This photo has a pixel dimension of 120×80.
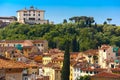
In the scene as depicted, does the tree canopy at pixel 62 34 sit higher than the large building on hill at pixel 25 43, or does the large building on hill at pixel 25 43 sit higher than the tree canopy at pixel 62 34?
the tree canopy at pixel 62 34

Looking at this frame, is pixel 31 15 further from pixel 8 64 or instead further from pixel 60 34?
pixel 8 64

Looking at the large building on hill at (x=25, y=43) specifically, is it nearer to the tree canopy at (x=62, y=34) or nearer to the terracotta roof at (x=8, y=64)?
the tree canopy at (x=62, y=34)

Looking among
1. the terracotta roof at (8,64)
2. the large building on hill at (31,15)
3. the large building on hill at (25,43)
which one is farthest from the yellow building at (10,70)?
the large building on hill at (31,15)

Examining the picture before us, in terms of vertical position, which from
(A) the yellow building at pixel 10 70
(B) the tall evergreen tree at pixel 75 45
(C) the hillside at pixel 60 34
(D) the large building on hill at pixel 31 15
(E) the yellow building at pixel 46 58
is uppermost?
(D) the large building on hill at pixel 31 15

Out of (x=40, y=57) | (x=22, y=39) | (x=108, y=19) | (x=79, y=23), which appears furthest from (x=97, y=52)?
(x=108, y=19)

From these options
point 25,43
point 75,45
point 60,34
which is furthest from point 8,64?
point 60,34

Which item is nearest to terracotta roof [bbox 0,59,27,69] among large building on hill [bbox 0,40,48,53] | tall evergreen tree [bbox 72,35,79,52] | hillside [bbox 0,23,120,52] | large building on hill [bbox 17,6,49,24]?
tall evergreen tree [bbox 72,35,79,52]

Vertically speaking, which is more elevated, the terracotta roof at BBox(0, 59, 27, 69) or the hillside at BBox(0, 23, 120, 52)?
the hillside at BBox(0, 23, 120, 52)

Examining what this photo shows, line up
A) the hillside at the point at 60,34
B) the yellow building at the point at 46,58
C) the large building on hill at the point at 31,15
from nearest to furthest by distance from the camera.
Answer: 1. the yellow building at the point at 46,58
2. the hillside at the point at 60,34
3. the large building on hill at the point at 31,15

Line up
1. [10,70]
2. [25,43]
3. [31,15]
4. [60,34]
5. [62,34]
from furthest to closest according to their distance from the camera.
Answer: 1. [31,15]
2. [62,34]
3. [60,34]
4. [25,43]
5. [10,70]

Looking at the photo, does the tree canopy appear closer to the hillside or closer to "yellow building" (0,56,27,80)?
the hillside

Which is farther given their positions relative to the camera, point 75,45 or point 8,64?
point 75,45

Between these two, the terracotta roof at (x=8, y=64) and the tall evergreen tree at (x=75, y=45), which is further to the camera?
the tall evergreen tree at (x=75, y=45)

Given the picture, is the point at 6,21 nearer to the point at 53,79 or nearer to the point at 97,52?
the point at 97,52
